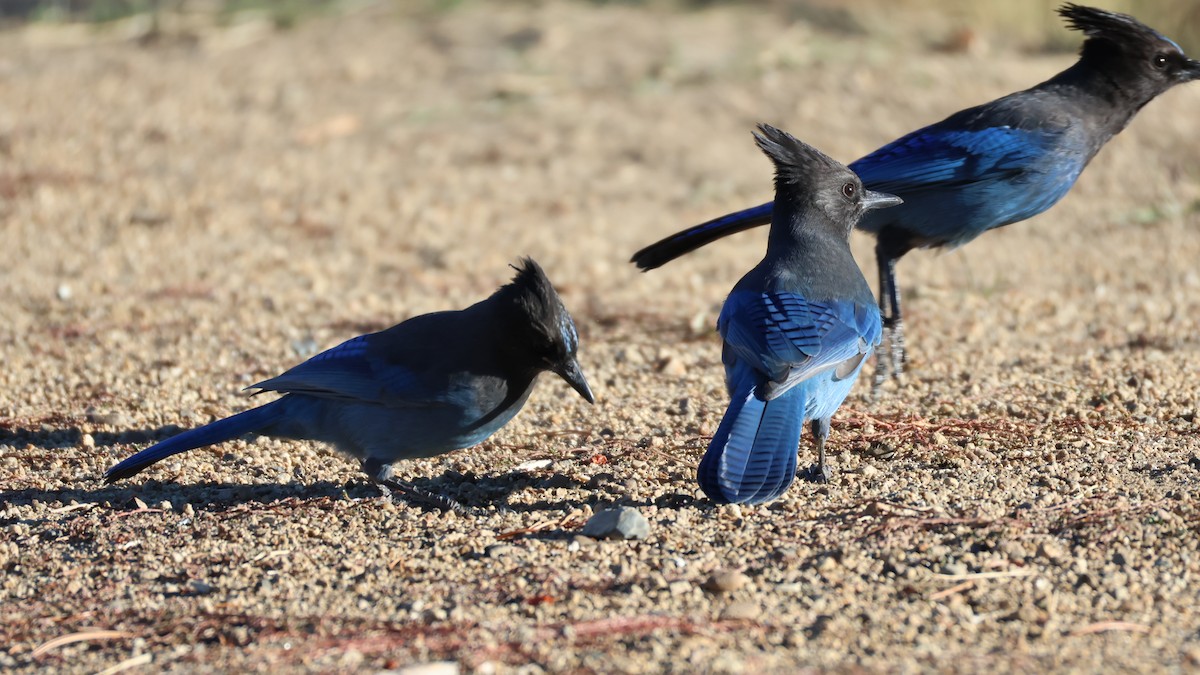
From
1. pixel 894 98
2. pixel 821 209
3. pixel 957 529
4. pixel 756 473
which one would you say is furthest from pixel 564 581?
pixel 894 98

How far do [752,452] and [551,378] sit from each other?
2084 mm

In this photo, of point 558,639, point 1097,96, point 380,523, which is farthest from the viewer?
point 1097,96

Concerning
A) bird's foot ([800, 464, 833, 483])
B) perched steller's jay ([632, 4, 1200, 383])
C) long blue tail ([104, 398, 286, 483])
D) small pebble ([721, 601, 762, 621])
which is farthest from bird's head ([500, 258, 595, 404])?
perched steller's jay ([632, 4, 1200, 383])

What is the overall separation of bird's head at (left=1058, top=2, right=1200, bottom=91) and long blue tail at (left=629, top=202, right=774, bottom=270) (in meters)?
1.74

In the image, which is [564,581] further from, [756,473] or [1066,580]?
[1066,580]

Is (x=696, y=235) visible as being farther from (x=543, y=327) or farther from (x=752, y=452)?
(x=752, y=452)

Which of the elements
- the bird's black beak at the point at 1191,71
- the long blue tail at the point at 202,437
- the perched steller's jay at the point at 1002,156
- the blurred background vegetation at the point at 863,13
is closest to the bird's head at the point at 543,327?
the long blue tail at the point at 202,437

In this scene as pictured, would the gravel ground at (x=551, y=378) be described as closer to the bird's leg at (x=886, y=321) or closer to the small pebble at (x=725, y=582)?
the small pebble at (x=725, y=582)

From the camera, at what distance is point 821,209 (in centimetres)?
526

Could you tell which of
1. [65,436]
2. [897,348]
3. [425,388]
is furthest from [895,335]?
[65,436]

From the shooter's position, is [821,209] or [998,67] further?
[998,67]

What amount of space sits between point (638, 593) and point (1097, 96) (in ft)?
12.7

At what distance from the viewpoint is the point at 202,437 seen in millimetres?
4793

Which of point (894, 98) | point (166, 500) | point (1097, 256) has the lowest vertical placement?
point (166, 500)
